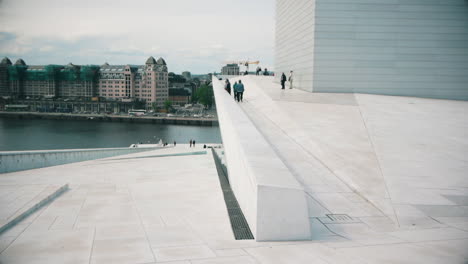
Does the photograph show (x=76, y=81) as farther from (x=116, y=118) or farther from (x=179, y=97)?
(x=116, y=118)

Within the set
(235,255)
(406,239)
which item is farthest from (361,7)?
(235,255)

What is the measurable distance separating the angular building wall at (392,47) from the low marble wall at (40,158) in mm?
11285

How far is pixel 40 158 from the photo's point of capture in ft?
45.2

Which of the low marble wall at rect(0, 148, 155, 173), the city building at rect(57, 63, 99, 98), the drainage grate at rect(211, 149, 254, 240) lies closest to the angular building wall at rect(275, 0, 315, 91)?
the low marble wall at rect(0, 148, 155, 173)

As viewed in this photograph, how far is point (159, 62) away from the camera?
338 ft

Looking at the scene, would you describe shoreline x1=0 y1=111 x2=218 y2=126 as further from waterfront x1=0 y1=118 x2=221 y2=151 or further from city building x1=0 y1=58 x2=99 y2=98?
city building x1=0 y1=58 x2=99 y2=98

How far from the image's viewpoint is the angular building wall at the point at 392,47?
16172 millimetres

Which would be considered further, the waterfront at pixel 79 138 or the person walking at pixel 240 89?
the waterfront at pixel 79 138

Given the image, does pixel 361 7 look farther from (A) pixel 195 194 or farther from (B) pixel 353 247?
(B) pixel 353 247

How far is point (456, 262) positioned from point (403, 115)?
8.96 meters

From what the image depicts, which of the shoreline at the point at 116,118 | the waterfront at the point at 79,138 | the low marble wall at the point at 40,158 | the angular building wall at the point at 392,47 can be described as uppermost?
the angular building wall at the point at 392,47

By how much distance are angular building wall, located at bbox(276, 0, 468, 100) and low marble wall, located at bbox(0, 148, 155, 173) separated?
11.3 m

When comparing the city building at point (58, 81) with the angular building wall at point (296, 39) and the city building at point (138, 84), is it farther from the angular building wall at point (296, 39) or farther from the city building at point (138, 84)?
the angular building wall at point (296, 39)

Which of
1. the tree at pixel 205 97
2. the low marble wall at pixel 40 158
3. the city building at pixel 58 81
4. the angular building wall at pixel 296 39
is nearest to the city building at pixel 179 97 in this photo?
the tree at pixel 205 97
